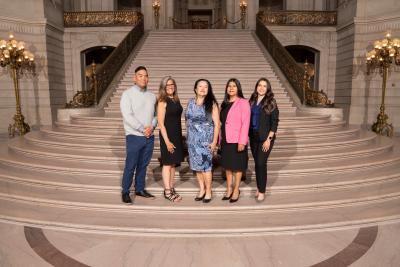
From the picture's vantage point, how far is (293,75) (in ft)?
33.5

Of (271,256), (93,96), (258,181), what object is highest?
(93,96)

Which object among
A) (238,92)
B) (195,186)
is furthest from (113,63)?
(238,92)

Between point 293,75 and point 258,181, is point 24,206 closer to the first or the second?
point 258,181

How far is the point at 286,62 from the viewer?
35.5 ft

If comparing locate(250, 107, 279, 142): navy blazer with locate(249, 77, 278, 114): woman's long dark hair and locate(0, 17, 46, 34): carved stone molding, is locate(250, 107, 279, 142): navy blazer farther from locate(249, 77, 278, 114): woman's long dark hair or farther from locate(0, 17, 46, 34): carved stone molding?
locate(0, 17, 46, 34): carved stone molding

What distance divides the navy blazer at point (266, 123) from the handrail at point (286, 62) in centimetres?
565

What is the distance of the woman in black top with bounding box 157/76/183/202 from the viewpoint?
416 cm

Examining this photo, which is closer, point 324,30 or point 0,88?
point 0,88

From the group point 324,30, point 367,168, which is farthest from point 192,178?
point 324,30

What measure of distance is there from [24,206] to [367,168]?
5721mm

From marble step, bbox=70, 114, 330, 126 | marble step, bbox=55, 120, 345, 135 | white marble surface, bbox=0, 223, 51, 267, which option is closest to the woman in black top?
white marble surface, bbox=0, 223, 51, 267

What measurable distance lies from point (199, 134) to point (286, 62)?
765 cm

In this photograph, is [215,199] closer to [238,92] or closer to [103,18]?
[238,92]

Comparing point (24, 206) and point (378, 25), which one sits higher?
point (378, 25)
